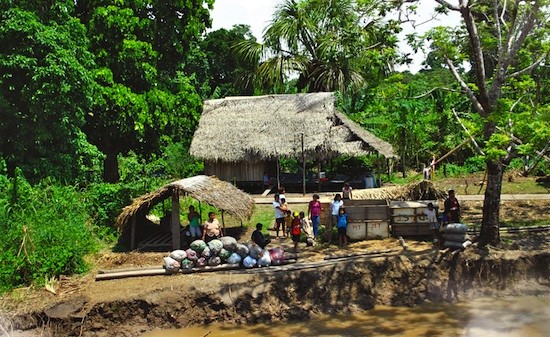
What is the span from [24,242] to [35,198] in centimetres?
195

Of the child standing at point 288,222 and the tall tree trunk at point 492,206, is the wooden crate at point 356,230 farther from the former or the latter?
→ the tall tree trunk at point 492,206

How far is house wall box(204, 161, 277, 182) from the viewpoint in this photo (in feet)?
72.6

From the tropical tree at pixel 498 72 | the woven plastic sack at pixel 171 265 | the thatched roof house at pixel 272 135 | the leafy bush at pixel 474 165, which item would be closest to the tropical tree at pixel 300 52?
the thatched roof house at pixel 272 135

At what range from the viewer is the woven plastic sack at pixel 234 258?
1220cm

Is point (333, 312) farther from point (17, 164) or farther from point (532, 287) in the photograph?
point (17, 164)

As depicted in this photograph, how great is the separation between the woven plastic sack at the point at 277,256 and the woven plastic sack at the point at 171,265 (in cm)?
221

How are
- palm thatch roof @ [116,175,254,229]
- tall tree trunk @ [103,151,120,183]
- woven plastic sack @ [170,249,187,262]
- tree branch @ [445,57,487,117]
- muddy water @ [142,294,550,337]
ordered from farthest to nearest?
tall tree trunk @ [103,151,120,183]
palm thatch roof @ [116,175,254,229]
tree branch @ [445,57,487,117]
woven plastic sack @ [170,249,187,262]
muddy water @ [142,294,550,337]

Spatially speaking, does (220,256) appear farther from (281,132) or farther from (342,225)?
(281,132)

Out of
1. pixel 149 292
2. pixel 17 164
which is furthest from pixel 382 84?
pixel 17 164

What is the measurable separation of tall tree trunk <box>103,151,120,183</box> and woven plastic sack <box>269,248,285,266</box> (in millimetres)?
10002

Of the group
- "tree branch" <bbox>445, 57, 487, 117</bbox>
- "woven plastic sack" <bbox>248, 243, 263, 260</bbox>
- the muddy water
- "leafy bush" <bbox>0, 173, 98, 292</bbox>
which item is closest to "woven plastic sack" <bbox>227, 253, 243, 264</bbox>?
"woven plastic sack" <bbox>248, 243, 263, 260</bbox>

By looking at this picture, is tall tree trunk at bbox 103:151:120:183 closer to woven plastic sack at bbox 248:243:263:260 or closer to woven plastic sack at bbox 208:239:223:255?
woven plastic sack at bbox 208:239:223:255

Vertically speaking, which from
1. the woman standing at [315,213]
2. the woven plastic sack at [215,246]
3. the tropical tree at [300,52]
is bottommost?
the woven plastic sack at [215,246]

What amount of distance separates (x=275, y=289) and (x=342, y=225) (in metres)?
2.90
